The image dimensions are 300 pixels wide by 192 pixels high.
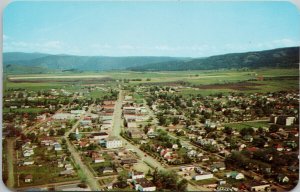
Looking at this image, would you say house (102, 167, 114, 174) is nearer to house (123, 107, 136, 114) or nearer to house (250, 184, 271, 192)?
house (123, 107, 136, 114)

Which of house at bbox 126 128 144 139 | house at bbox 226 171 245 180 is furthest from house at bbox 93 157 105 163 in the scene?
house at bbox 226 171 245 180

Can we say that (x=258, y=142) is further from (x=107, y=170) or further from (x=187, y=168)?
(x=107, y=170)

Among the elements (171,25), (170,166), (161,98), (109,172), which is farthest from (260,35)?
(109,172)

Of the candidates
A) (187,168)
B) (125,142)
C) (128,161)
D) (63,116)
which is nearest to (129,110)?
(125,142)

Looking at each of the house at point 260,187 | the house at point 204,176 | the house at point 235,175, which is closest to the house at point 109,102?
the house at point 204,176

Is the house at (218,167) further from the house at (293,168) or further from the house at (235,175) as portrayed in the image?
the house at (293,168)

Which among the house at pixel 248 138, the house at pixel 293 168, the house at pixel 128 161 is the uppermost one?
the house at pixel 248 138
